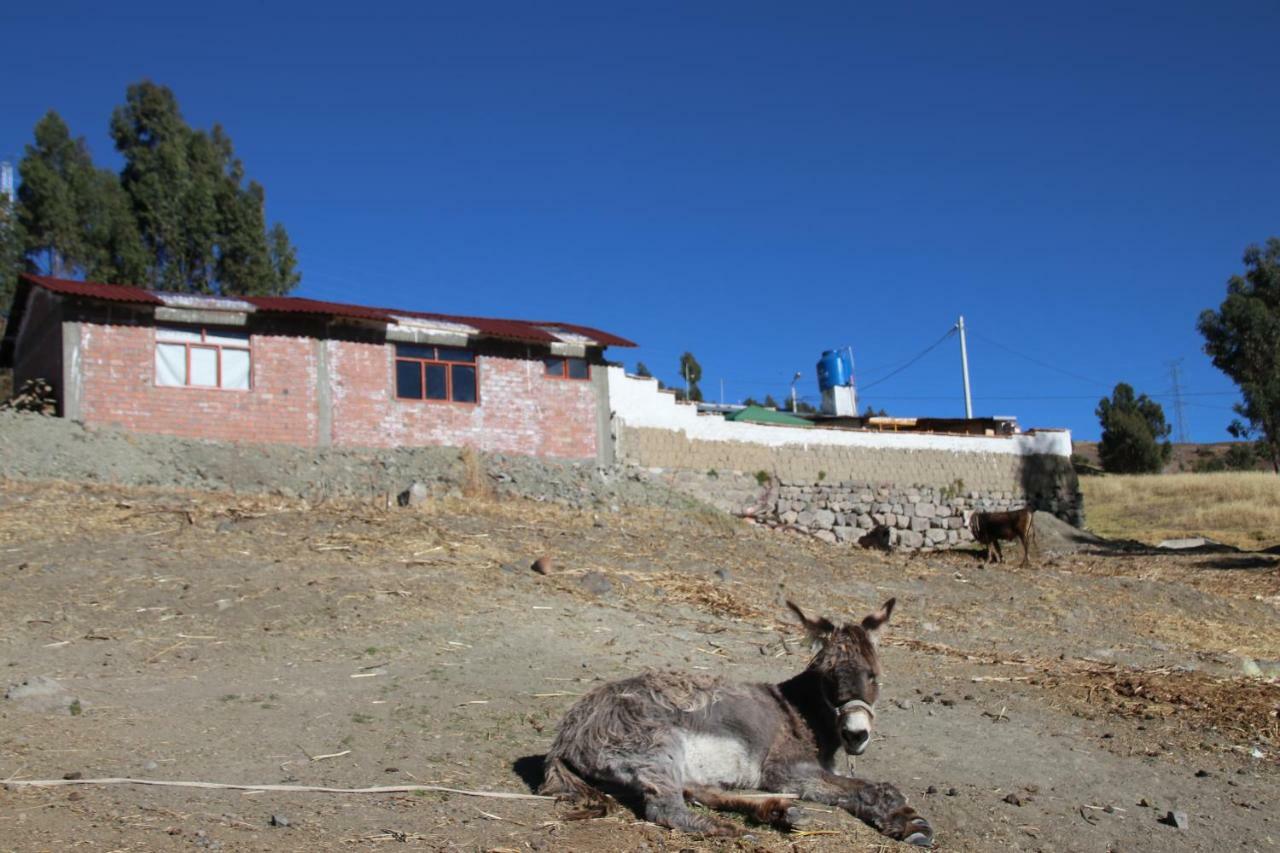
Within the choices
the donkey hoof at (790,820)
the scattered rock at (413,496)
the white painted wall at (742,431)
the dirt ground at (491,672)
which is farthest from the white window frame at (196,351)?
the donkey hoof at (790,820)

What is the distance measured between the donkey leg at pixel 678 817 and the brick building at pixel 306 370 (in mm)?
20771

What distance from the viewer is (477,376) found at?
27688 mm

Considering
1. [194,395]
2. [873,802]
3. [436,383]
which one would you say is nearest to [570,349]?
[436,383]

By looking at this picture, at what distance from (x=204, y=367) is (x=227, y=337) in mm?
914

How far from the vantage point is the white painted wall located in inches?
1195

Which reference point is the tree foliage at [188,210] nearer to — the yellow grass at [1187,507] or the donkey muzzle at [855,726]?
the yellow grass at [1187,507]

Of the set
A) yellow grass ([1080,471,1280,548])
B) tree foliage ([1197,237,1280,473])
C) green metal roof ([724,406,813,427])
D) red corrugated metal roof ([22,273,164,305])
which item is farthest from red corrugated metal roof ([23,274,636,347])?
tree foliage ([1197,237,1280,473])

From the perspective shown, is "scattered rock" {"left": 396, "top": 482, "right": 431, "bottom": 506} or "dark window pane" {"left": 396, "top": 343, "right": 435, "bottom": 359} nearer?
"scattered rock" {"left": 396, "top": 482, "right": 431, "bottom": 506}

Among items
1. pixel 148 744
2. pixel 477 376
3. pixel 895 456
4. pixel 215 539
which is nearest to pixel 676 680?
pixel 148 744

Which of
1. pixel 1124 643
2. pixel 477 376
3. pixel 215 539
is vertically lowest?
pixel 1124 643

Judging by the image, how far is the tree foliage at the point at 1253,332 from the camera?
1908 inches

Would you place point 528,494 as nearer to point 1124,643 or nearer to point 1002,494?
point 1124,643

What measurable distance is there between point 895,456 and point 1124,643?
19.4 m

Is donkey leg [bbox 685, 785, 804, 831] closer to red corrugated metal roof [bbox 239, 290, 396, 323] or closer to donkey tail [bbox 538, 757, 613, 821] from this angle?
donkey tail [bbox 538, 757, 613, 821]
